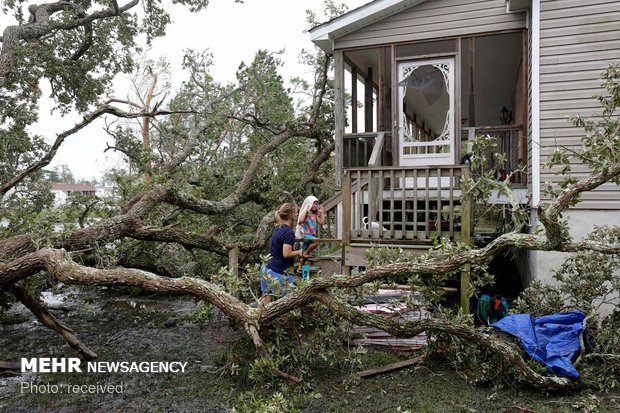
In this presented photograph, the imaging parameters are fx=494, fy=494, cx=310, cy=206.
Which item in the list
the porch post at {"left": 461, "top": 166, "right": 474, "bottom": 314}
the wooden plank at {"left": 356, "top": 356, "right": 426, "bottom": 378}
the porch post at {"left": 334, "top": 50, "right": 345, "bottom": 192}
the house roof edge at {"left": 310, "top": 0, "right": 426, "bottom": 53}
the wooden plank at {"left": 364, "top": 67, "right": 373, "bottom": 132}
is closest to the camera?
the wooden plank at {"left": 356, "top": 356, "right": 426, "bottom": 378}

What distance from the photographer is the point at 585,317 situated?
5457mm

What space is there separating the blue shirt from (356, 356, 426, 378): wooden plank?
1.61 meters

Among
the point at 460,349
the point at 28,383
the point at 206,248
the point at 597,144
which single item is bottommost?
the point at 28,383

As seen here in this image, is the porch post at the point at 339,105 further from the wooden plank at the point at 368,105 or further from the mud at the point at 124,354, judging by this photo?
the mud at the point at 124,354

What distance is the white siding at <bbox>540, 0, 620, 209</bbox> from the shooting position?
677cm

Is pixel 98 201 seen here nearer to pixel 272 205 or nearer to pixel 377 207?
pixel 272 205

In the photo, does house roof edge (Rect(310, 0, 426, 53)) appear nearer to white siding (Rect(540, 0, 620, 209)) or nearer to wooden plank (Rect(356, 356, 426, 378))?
white siding (Rect(540, 0, 620, 209))

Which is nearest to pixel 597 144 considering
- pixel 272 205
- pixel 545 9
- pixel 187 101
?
pixel 545 9

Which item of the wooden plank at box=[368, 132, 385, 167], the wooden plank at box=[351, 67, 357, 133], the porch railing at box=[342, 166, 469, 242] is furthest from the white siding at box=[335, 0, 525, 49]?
the porch railing at box=[342, 166, 469, 242]

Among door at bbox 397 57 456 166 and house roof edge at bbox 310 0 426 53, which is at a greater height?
house roof edge at bbox 310 0 426 53

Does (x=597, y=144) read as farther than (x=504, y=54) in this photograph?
No

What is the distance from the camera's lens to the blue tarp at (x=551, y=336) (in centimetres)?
505

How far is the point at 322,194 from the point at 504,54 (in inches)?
257

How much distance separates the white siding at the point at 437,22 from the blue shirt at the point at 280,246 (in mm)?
4489
